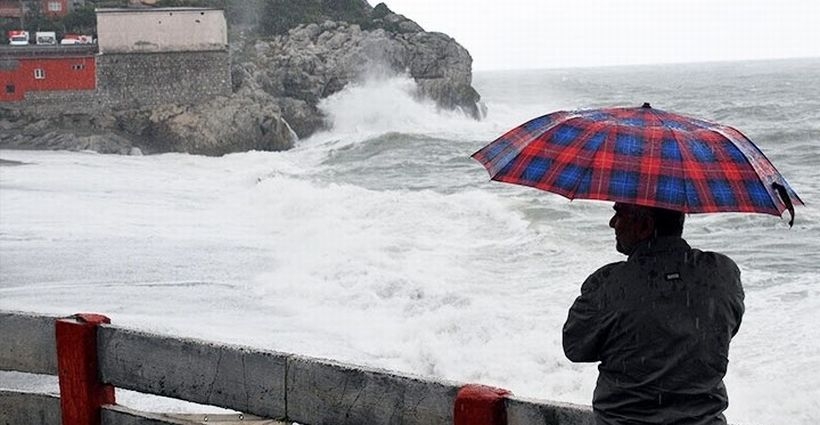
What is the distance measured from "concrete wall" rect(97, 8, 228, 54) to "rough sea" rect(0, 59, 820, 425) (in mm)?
19970

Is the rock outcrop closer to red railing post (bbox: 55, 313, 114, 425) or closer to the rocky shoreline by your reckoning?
the rocky shoreline

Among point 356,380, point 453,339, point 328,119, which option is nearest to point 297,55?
point 328,119

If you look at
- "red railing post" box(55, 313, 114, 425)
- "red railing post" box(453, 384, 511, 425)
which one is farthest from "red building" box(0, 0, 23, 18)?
"red railing post" box(453, 384, 511, 425)

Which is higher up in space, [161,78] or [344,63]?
[344,63]

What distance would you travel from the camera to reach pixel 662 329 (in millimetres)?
3100

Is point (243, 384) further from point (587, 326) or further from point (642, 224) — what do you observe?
point (642, 224)

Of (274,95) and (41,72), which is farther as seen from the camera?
(274,95)

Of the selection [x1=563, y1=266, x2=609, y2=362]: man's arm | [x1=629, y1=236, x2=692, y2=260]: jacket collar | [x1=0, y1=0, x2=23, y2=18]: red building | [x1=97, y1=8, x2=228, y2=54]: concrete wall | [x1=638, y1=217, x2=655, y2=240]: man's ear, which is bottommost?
[x1=563, y1=266, x2=609, y2=362]: man's arm

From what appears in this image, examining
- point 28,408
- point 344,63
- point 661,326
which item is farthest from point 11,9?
point 661,326

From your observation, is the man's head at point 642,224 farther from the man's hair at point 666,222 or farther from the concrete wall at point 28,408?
the concrete wall at point 28,408

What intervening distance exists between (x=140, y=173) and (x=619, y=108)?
113ft

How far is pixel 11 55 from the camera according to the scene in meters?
50.4

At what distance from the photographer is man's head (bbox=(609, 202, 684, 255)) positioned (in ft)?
10.5

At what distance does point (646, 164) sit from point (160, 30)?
176 ft
